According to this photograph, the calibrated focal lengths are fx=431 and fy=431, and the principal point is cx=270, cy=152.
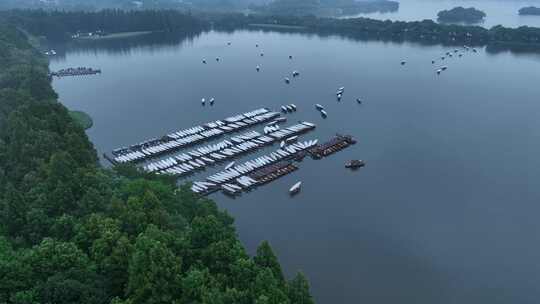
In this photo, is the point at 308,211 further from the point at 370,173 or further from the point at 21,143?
the point at 21,143

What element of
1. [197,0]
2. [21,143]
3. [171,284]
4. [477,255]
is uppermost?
[197,0]

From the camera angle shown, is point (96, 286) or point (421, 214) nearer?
point (96, 286)

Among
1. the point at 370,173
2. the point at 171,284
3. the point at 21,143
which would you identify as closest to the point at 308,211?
the point at 370,173

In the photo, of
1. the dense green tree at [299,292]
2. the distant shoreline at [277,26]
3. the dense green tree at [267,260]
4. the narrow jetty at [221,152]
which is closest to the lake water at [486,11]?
the distant shoreline at [277,26]

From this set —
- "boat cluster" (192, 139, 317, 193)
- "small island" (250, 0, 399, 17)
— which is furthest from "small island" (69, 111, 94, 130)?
"small island" (250, 0, 399, 17)

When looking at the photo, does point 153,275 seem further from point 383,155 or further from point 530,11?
point 530,11

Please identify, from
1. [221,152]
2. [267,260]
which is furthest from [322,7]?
[267,260]

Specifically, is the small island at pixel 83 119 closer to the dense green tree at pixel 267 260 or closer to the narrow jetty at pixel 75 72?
the narrow jetty at pixel 75 72
